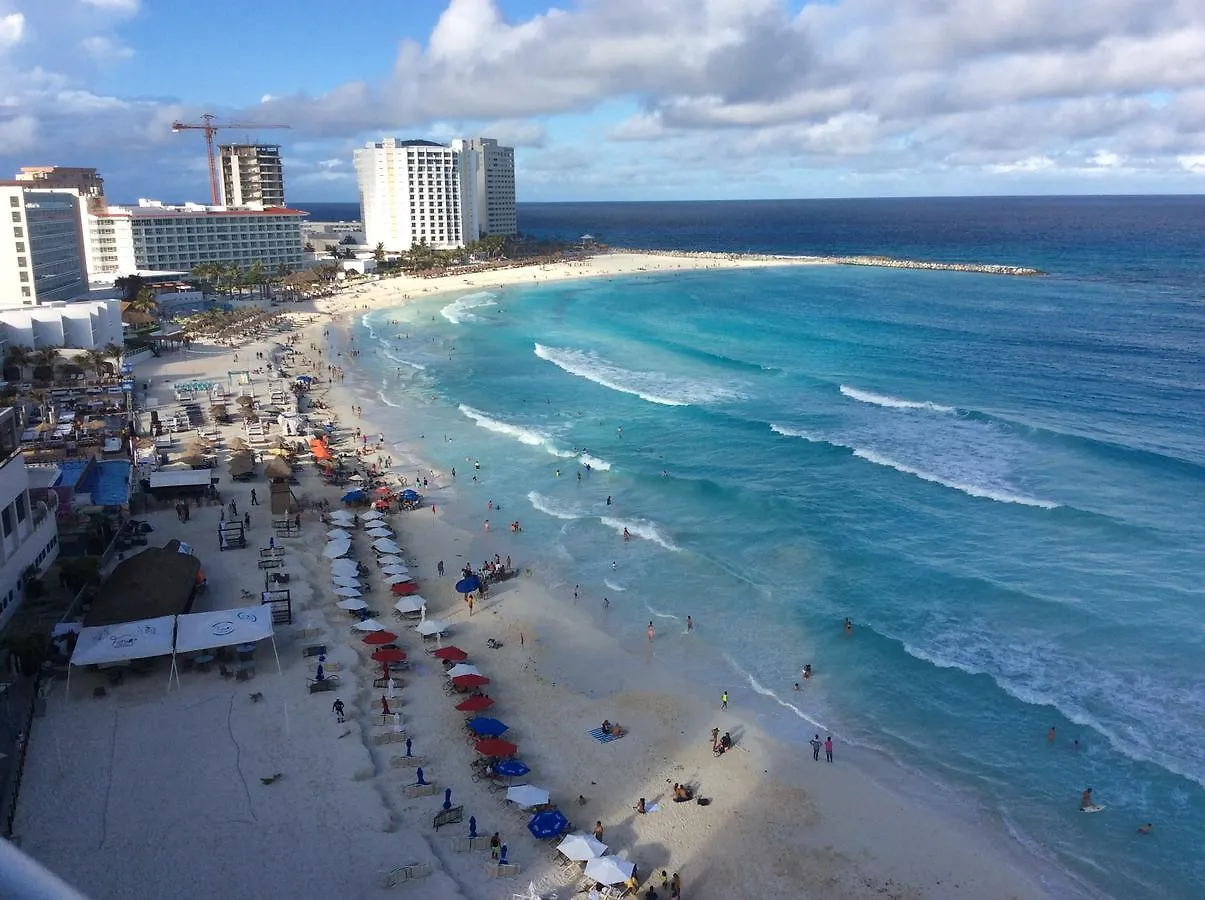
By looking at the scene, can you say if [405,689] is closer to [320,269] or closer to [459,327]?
[459,327]

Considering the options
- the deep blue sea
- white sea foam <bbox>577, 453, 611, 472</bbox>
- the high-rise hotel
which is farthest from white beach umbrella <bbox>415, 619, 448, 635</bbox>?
the high-rise hotel

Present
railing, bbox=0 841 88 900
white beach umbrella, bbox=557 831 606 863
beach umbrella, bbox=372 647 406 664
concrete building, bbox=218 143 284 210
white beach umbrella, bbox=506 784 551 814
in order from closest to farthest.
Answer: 1. railing, bbox=0 841 88 900
2. white beach umbrella, bbox=557 831 606 863
3. white beach umbrella, bbox=506 784 551 814
4. beach umbrella, bbox=372 647 406 664
5. concrete building, bbox=218 143 284 210

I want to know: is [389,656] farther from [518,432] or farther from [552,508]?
[518,432]

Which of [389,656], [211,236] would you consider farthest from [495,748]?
[211,236]

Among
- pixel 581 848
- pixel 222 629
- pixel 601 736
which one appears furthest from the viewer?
pixel 222 629

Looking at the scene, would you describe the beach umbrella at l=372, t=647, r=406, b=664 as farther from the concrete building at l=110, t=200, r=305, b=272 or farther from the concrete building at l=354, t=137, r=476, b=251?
the concrete building at l=354, t=137, r=476, b=251

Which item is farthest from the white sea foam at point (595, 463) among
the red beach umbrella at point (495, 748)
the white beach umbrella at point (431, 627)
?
the red beach umbrella at point (495, 748)

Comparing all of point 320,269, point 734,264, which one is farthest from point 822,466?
point 734,264
